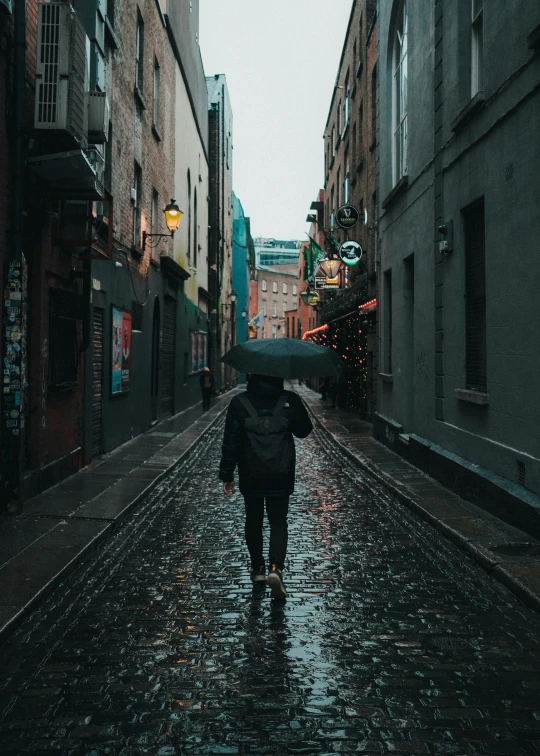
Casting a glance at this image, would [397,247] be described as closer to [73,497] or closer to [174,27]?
[73,497]

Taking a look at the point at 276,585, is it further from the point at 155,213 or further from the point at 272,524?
the point at 155,213

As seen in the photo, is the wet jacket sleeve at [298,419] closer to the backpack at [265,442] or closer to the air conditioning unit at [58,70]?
the backpack at [265,442]

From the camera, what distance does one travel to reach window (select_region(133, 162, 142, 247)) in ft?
56.6

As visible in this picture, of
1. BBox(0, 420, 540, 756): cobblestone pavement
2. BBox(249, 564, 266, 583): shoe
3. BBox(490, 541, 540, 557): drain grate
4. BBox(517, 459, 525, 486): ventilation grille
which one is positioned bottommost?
BBox(0, 420, 540, 756): cobblestone pavement

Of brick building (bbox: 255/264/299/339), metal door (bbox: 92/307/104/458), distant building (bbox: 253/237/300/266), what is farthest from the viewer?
distant building (bbox: 253/237/300/266)

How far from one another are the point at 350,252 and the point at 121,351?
9291 mm

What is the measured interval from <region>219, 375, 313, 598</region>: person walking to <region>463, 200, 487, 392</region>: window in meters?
4.70

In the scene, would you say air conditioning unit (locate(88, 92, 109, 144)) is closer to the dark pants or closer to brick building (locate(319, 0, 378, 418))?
the dark pants

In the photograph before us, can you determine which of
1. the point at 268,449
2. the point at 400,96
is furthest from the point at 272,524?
the point at 400,96

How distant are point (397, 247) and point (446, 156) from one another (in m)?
4.26

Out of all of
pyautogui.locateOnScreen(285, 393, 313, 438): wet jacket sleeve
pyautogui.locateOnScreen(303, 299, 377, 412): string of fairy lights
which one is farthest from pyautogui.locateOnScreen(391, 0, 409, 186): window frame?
pyautogui.locateOnScreen(285, 393, 313, 438): wet jacket sleeve

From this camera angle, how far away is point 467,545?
7105mm

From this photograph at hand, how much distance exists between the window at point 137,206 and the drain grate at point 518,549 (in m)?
12.3

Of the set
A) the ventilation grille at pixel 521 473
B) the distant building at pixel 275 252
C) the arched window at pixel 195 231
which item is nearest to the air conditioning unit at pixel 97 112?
the ventilation grille at pixel 521 473
